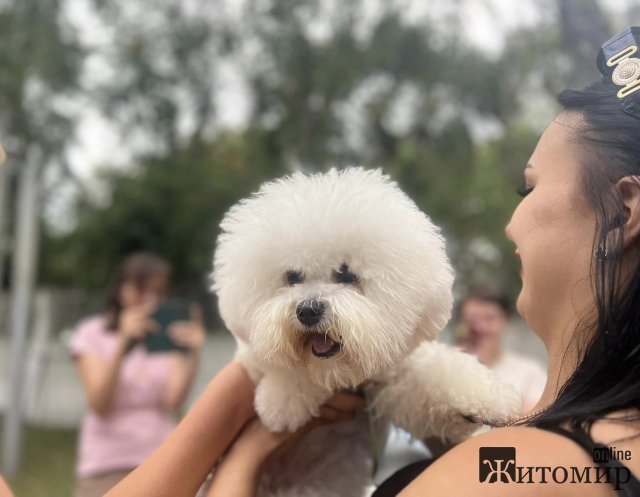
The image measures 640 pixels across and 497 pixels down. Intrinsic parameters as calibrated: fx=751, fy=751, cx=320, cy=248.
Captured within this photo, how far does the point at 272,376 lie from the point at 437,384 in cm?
28

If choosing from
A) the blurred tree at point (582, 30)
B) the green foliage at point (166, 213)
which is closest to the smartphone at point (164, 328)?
the blurred tree at point (582, 30)

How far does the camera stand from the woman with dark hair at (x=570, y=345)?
90cm

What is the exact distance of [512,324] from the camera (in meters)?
9.31

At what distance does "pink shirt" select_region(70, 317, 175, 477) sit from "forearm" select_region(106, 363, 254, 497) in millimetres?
2007

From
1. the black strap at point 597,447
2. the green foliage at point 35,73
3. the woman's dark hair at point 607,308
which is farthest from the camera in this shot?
the green foliage at point 35,73

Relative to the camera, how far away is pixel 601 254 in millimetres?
1018

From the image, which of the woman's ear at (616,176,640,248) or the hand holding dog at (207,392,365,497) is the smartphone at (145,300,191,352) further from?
the woman's ear at (616,176,640,248)

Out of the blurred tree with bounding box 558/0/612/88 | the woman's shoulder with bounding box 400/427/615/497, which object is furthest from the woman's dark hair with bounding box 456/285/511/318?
the woman's shoulder with bounding box 400/427/615/497

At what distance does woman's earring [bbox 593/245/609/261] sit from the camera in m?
1.01

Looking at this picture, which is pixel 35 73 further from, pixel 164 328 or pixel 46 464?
pixel 164 328

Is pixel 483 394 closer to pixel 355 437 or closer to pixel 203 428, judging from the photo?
pixel 355 437

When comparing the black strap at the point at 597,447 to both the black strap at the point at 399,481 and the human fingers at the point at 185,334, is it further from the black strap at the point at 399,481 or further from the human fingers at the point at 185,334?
the human fingers at the point at 185,334

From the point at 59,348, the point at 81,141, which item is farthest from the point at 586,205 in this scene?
the point at 59,348

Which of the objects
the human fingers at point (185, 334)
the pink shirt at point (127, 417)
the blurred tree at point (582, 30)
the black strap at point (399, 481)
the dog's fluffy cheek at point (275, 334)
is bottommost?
the black strap at point (399, 481)
